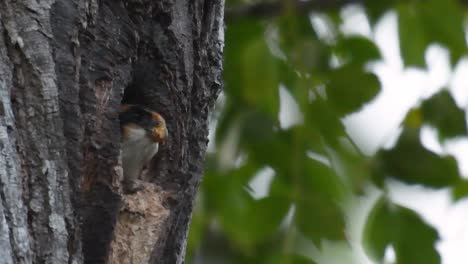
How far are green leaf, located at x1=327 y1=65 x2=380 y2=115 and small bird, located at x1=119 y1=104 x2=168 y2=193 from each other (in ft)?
2.72

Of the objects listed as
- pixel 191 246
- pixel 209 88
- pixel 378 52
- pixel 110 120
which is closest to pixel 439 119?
pixel 378 52

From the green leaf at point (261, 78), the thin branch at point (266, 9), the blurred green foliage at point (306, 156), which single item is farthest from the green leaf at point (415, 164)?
the thin branch at point (266, 9)

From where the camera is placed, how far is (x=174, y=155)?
1957mm

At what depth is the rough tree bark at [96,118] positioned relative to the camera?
1598mm

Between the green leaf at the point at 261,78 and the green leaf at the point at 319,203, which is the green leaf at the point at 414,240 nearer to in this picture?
the green leaf at the point at 319,203

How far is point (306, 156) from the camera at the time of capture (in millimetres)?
2611

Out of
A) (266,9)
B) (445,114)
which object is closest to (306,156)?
(445,114)

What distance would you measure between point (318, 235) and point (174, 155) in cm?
59

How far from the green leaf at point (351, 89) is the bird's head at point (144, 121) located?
839mm

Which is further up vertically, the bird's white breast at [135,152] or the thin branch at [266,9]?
the thin branch at [266,9]

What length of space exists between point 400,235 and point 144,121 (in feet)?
3.04

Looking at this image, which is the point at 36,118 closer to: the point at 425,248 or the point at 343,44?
the point at 425,248

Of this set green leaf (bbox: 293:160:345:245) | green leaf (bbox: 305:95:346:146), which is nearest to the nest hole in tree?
green leaf (bbox: 293:160:345:245)

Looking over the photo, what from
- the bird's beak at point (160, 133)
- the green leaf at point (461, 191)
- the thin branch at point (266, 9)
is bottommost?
the green leaf at point (461, 191)
